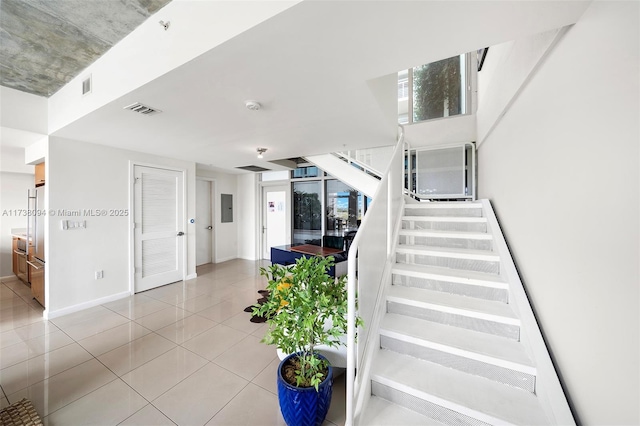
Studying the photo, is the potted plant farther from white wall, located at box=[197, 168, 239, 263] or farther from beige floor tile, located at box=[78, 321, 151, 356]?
white wall, located at box=[197, 168, 239, 263]

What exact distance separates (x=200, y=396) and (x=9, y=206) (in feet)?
20.7

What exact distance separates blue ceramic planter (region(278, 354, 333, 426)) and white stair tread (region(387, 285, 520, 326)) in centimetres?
93

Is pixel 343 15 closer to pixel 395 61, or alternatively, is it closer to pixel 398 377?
pixel 395 61

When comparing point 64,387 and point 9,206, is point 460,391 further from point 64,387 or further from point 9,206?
point 9,206

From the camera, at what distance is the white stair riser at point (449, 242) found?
2537mm

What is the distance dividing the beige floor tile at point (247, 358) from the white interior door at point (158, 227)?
9.12 feet

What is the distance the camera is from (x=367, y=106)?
93.7 inches

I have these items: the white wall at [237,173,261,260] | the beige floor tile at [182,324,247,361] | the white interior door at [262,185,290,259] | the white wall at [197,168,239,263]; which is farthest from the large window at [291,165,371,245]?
the beige floor tile at [182,324,247,361]

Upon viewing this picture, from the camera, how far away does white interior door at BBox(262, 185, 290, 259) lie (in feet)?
21.2

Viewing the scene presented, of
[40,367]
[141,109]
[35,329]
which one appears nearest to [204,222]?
[35,329]

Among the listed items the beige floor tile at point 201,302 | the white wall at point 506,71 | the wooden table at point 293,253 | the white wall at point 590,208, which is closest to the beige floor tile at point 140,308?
the beige floor tile at point 201,302

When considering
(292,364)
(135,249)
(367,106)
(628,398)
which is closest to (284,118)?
(367,106)

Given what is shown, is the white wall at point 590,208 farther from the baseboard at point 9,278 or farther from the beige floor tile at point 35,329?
the baseboard at point 9,278

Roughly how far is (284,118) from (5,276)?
6803 millimetres
